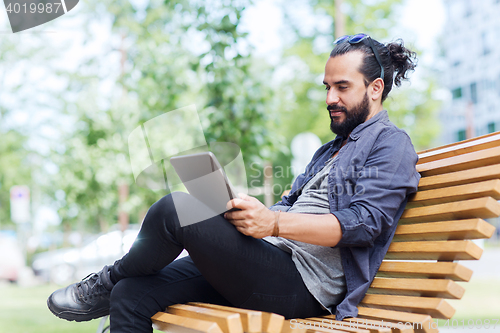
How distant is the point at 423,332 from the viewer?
5.89ft

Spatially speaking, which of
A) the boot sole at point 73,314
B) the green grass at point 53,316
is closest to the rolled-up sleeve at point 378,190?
the boot sole at point 73,314

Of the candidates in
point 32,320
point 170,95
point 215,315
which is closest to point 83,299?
point 215,315

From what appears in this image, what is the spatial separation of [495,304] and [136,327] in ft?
18.6

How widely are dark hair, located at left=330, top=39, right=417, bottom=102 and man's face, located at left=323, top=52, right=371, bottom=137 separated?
32mm

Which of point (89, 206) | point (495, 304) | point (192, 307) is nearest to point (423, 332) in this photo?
point (192, 307)

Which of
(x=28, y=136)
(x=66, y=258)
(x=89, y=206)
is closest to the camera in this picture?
(x=89, y=206)

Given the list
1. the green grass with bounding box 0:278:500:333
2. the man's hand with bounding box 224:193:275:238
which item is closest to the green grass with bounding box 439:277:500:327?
the green grass with bounding box 0:278:500:333

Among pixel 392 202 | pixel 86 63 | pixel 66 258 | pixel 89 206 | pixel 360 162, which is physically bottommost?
pixel 66 258

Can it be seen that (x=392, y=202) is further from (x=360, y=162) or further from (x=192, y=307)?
(x=192, y=307)

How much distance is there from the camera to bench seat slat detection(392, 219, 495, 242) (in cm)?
187

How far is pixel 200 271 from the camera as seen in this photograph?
1.91 meters

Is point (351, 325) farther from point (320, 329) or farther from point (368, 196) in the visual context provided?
point (368, 196)

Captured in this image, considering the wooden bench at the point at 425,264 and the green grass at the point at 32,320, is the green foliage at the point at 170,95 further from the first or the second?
the green grass at the point at 32,320

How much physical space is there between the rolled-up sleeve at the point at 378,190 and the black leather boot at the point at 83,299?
1.06 metres
